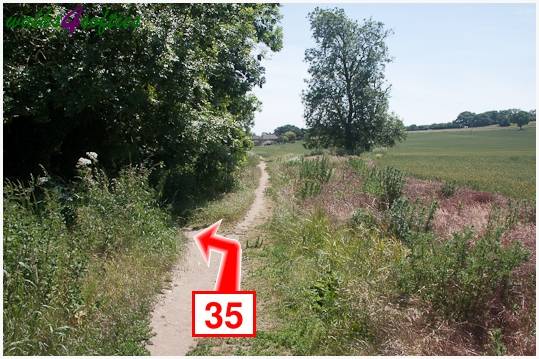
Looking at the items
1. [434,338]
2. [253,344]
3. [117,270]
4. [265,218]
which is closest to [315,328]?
[253,344]

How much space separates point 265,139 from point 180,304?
115853mm

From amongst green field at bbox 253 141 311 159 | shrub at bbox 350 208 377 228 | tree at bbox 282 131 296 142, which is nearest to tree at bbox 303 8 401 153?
green field at bbox 253 141 311 159

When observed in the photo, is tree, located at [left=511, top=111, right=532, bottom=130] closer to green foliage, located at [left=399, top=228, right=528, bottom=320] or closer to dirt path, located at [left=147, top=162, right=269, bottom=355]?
dirt path, located at [left=147, top=162, right=269, bottom=355]

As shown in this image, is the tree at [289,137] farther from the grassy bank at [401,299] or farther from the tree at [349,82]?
the grassy bank at [401,299]

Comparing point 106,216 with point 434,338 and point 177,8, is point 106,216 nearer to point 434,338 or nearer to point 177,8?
point 434,338

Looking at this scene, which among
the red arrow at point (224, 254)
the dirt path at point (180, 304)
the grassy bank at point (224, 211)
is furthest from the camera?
the grassy bank at point (224, 211)

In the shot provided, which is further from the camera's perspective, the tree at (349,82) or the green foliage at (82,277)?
the tree at (349,82)

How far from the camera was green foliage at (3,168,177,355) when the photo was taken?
4.89 meters

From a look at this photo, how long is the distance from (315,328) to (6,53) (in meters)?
9.13

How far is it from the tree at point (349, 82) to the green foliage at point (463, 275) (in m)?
39.9

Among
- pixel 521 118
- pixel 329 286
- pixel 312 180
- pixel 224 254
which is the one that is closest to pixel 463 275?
pixel 329 286

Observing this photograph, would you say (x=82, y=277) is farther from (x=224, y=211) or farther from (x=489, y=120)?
(x=489, y=120)

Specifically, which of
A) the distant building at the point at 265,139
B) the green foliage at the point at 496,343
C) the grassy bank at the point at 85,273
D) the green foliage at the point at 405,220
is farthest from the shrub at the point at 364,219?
the distant building at the point at 265,139

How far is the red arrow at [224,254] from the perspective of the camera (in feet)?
24.8
